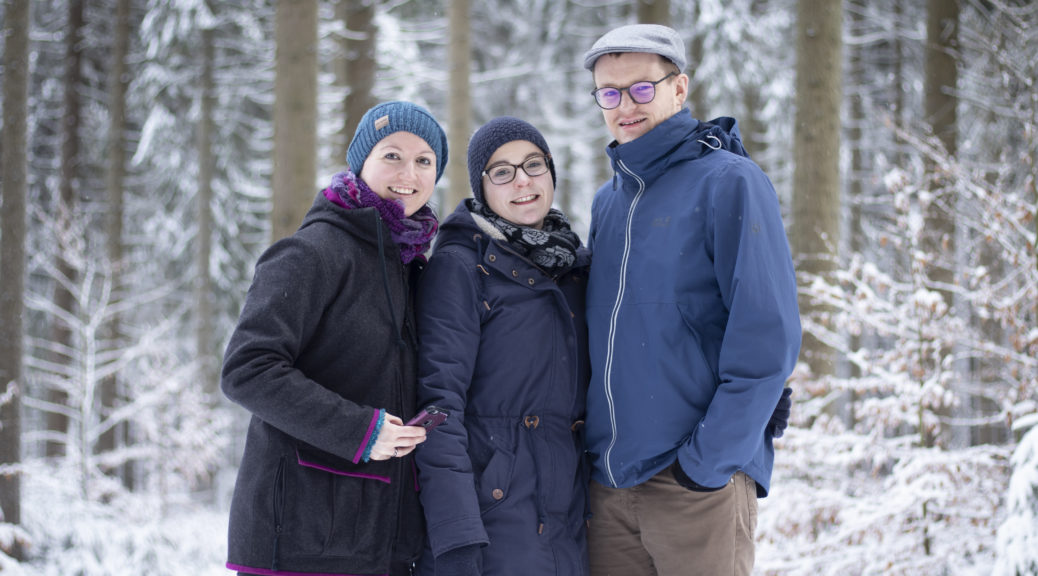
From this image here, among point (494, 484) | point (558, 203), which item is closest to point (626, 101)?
point (494, 484)

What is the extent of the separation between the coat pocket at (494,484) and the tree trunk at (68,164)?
1197 centimetres

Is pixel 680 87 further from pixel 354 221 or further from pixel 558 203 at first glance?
pixel 558 203

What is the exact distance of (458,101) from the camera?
956 centimetres

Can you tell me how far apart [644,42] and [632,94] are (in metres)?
0.19

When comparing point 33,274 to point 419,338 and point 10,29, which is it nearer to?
point 10,29

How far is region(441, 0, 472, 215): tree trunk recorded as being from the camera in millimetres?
9188

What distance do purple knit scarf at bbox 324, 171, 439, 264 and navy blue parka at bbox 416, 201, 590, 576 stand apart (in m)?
0.11

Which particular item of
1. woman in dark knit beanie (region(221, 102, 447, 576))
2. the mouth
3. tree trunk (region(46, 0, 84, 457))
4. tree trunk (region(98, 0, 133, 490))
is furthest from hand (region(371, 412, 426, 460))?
tree trunk (region(98, 0, 133, 490))

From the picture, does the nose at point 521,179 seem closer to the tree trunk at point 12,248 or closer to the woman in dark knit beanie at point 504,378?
the woman in dark knit beanie at point 504,378

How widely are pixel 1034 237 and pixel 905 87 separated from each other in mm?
11475

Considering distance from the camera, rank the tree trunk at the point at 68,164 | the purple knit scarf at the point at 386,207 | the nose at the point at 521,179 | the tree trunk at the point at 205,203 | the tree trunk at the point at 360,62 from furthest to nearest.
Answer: the tree trunk at the point at 205,203, the tree trunk at the point at 68,164, the tree trunk at the point at 360,62, the nose at the point at 521,179, the purple knit scarf at the point at 386,207

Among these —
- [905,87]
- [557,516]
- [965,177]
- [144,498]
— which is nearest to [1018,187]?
[965,177]

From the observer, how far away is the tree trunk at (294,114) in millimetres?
5703

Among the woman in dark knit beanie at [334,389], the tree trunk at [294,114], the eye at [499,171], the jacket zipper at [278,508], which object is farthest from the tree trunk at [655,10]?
the jacket zipper at [278,508]
